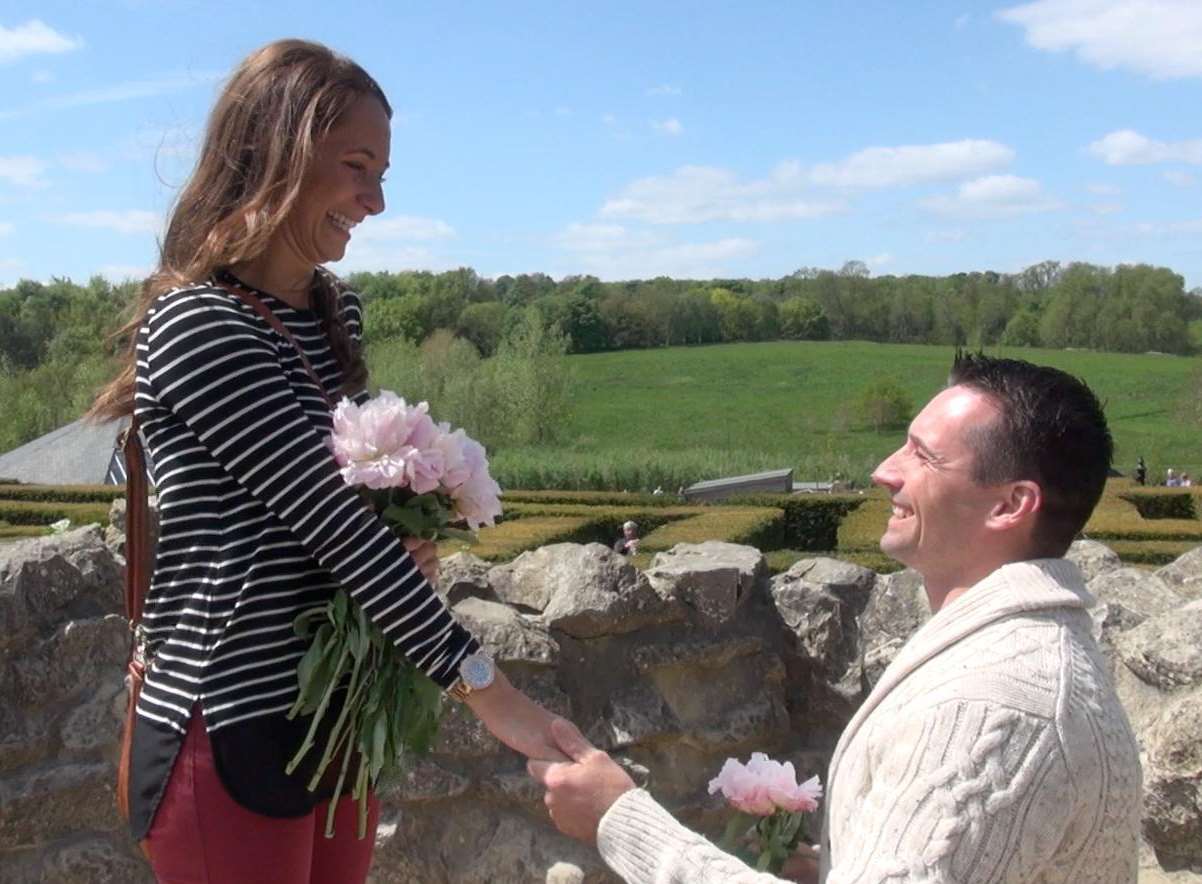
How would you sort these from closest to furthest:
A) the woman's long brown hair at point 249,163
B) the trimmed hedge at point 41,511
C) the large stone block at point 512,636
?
1. the woman's long brown hair at point 249,163
2. the large stone block at point 512,636
3. the trimmed hedge at point 41,511

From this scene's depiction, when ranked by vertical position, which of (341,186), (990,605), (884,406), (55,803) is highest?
(341,186)

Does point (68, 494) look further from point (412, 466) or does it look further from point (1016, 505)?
point (1016, 505)

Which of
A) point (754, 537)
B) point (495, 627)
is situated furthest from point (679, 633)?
point (754, 537)

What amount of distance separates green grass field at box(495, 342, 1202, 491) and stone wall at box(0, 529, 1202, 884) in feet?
71.8

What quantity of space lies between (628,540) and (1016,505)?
9.87 meters

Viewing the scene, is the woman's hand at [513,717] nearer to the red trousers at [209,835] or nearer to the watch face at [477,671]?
the watch face at [477,671]

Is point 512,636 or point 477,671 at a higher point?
Result: point 477,671

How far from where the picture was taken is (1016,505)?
195cm

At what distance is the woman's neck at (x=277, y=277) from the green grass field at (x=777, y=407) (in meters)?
23.4

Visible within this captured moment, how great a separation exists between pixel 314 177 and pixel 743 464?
2941 cm

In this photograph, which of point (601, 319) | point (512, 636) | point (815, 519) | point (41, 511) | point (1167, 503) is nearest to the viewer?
point (512, 636)

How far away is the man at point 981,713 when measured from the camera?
167cm

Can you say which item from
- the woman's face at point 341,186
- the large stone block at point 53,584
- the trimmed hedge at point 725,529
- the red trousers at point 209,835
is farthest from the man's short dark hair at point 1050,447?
the trimmed hedge at point 725,529

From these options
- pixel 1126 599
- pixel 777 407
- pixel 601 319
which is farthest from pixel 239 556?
pixel 601 319
